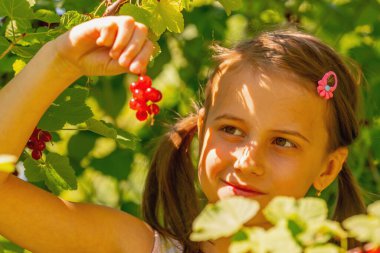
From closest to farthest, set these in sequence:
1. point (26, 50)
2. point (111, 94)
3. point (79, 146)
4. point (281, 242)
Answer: point (281, 242), point (26, 50), point (79, 146), point (111, 94)

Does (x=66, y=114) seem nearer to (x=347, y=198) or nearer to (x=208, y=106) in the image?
(x=208, y=106)

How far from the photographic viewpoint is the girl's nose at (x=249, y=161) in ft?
8.08

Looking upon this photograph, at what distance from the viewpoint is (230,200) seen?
1351 millimetres

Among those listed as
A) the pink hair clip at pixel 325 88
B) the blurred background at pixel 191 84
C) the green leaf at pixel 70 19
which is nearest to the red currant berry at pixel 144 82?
the green leaf at pixel 70 19

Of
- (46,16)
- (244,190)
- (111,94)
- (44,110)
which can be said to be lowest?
(111,94)

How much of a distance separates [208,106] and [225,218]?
4.81 ft

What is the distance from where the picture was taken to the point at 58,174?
2.65m

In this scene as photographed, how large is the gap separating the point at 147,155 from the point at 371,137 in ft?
3.03

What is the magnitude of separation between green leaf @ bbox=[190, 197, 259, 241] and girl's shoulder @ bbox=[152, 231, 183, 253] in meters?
1.44

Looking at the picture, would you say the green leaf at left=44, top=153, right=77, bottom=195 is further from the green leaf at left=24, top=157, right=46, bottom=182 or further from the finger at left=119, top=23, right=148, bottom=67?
the finger at left=119, top=23, right=148, bottom=67

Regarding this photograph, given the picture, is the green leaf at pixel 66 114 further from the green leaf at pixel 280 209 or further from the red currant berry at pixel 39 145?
the green leaf at pixel 280 209

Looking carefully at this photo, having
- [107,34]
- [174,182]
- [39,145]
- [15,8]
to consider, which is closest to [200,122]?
[174,182]

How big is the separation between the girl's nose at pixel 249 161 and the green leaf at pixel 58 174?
0.46 metres

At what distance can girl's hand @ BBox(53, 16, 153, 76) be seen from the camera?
77.7 inches
